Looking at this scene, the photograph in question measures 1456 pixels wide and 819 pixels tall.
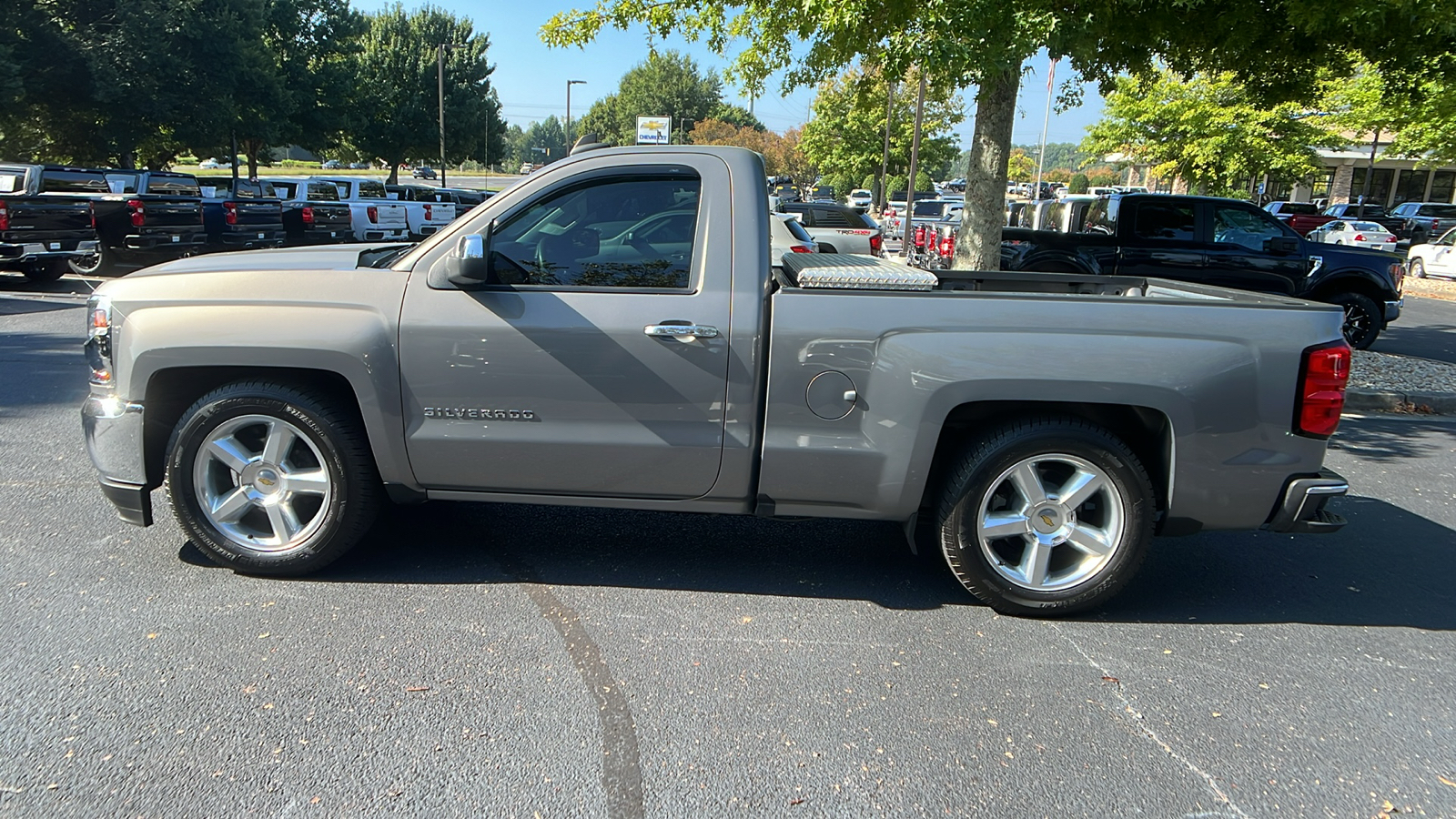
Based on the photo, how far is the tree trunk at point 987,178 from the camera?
27.5ft

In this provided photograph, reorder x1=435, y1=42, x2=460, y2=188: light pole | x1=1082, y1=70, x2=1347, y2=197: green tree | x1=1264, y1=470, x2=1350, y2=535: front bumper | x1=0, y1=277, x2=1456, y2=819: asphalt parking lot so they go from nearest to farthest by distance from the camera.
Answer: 1. x1=0, y1=277, x2=1456, y2=819: asphalt parking lot
2. x1=1264, y1=470, x2=1350, y2=535: front bumper
3. x1=1082, y1=70, x2=1347, y2=197: green tree
4. x1=435, y1=42, x2=460, y2=188: light pole

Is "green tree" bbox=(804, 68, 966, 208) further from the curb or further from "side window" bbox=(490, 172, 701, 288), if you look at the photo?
"side window" bbox=(490, 172, 701, 288)

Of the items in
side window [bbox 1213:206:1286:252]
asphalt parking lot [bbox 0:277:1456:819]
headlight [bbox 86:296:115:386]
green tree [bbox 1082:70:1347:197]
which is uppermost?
green tree [bbox 1082:70:1347:197]

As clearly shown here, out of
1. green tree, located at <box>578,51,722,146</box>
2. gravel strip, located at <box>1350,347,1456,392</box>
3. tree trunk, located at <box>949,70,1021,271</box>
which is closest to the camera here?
tree trunk, located at <box>949,70,1021,271</box>

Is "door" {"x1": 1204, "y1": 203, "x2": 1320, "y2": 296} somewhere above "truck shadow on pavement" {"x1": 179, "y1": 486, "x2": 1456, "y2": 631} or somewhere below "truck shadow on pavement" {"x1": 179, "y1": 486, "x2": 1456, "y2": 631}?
above

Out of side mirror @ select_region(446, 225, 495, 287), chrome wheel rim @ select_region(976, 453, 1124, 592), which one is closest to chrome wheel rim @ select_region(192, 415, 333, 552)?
side mirror @ select_region(446, 225, 495, 287)

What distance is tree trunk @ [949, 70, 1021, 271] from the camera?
27.5 ft

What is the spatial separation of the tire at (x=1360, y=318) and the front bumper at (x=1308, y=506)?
31.3ft

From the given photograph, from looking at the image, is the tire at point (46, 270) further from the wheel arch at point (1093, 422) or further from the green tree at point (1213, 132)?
the green tree at point (1213, 132)

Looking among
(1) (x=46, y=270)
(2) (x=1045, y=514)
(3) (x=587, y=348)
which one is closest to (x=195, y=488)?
(3) (x=587, y=348)

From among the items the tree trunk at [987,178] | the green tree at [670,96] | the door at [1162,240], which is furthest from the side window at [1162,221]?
the green tree at [670,96]

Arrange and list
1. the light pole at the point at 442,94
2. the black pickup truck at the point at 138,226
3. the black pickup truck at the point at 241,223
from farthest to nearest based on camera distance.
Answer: the light pole at the point at 442,94, the black pickup truck at the point at 241,223, the black pickup truck at the point at 138,226

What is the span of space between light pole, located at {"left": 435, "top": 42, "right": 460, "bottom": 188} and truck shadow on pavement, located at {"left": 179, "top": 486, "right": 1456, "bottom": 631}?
39.7 metres

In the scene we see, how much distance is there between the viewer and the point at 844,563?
176 inches
